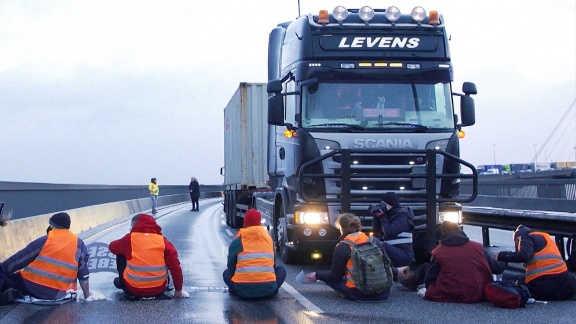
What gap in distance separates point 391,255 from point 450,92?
297 centimetres

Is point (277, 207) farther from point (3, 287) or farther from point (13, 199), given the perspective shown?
point (13, 199)

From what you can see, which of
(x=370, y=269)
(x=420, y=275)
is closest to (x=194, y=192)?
(x=420, y=275)

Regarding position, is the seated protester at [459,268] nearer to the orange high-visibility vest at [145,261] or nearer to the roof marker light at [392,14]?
the orange high-visibility vest at [145,261]

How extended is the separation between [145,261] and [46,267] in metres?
1.14

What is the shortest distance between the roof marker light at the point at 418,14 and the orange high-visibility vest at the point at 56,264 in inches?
249

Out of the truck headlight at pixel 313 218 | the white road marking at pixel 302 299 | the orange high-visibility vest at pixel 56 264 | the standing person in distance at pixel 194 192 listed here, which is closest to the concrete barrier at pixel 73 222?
the standing person in distance at pixel 194 192

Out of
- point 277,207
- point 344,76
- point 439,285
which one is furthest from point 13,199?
point 439,285

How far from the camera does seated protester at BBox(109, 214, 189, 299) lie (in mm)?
9797

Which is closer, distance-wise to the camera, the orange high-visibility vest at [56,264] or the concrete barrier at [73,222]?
the orange high-visibility vest at [56,264]

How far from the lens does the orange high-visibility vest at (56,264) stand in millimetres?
9555

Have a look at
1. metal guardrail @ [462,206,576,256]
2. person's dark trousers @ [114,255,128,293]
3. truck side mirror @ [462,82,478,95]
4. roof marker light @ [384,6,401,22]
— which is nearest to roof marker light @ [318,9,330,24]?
roof marker light @ [384,6,401,22]

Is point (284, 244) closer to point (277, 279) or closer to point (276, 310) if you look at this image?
point (277, 279)

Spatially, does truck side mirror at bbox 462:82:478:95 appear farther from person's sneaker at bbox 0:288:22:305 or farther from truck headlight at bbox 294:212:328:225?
person's sneaker at bbox 0:288:22:305

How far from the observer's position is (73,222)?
887 inches
